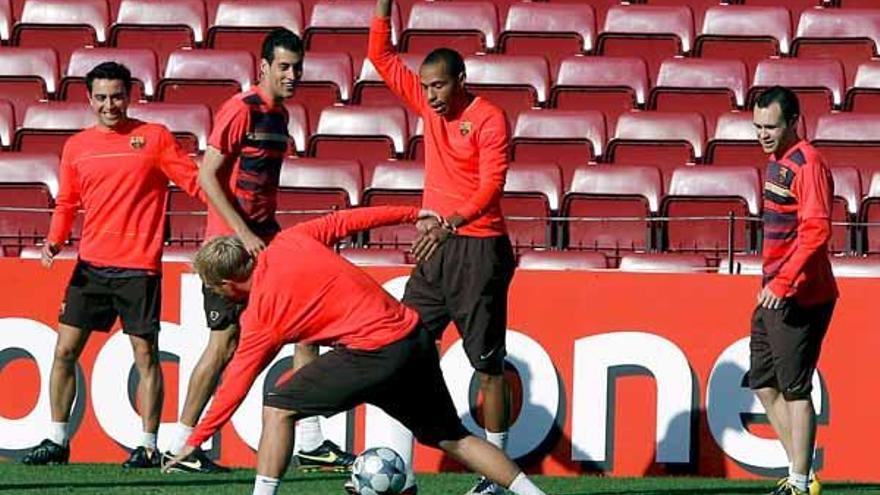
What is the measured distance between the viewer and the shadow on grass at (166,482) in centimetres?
1002

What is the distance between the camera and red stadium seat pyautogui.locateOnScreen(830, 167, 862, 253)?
1236cm

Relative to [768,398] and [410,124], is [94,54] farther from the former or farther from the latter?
[768,398]

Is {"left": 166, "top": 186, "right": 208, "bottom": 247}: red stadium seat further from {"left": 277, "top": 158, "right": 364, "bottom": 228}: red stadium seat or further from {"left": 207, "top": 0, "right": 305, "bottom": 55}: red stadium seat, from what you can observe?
{"left": 207, "top": 0, "right": 305, "bottom": 55}: red stadium seat

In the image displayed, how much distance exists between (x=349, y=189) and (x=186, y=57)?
242cm

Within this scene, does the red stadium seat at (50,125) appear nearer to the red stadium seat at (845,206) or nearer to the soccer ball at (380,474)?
the red stadium seat at (845,206)

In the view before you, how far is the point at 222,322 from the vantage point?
10.6 meters

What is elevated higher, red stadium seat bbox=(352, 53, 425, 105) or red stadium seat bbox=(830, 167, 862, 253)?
red stadium seat bbox=(352, 53, 425, 105)

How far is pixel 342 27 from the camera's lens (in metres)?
15.2

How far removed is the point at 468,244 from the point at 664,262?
7.22 ft

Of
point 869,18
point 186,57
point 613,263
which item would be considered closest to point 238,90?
point 186,57

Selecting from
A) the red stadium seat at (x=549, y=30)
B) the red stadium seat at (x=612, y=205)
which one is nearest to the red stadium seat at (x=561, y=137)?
the red stadium seat at (x=612, y=205)

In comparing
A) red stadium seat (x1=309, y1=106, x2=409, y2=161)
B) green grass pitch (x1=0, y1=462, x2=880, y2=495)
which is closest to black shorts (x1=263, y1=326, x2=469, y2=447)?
green grass pitch (x1=0, y1=462, x2=880, y2=495)

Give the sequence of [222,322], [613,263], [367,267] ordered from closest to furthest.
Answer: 1. [222,322]
2. [367,267]
3. [613,263]

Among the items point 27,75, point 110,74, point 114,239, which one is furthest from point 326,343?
point 27,75
